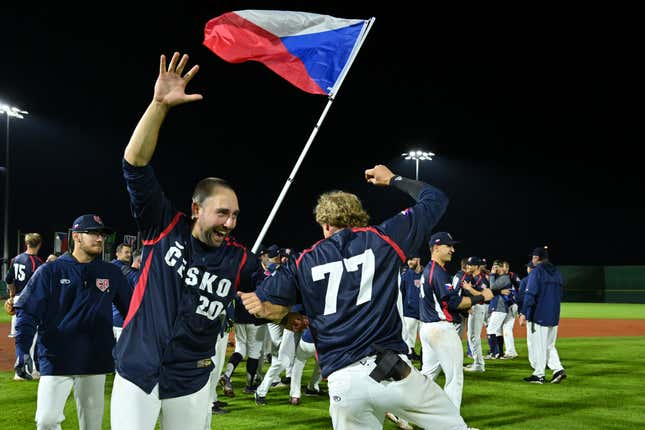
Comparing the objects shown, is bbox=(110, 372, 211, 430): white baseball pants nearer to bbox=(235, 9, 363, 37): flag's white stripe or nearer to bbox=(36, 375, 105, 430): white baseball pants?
bbox=(36, 375, 105, 430): white baseball pants

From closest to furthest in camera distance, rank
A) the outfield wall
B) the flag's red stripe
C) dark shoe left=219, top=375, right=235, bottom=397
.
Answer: the flag's red stripe < dark shoe left=219, top=375, right=235, bottom=397 < the outfield wall

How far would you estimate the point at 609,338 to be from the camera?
66.2ft

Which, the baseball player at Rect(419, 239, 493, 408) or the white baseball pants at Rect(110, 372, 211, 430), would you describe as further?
the baseball player at Rect(419, 239, 493, 408)

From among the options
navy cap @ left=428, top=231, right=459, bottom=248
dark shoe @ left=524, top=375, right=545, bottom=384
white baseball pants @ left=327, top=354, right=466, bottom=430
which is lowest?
dark shoe @ left=524, top=375, right=545, bottom=384

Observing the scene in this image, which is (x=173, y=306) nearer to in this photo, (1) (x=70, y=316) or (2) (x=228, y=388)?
(1) (x=70, y=316)

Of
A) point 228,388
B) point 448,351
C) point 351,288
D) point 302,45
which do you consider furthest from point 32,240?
point 351,288

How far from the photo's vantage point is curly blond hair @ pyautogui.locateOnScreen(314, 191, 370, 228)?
13.9ft

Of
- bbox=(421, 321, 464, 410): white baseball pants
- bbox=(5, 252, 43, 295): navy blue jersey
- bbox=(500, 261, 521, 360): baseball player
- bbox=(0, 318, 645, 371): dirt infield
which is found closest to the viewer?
bbox=(421, 321, 464, 410): white baseball pants

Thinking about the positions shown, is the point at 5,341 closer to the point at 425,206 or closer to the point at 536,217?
the point at 425,206

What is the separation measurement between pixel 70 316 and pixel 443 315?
4.86 m

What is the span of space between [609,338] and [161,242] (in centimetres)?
2008

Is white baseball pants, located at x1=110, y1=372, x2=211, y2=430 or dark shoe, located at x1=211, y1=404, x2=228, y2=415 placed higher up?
white baseball pants, located at x1=110, y1=372, x2=211, y2=430

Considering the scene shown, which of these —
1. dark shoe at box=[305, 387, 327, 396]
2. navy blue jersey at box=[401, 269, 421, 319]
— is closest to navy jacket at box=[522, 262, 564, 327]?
navy blue jersey at box=[401, 269, 421, 319]

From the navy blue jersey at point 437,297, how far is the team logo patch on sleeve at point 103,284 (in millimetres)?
4389
